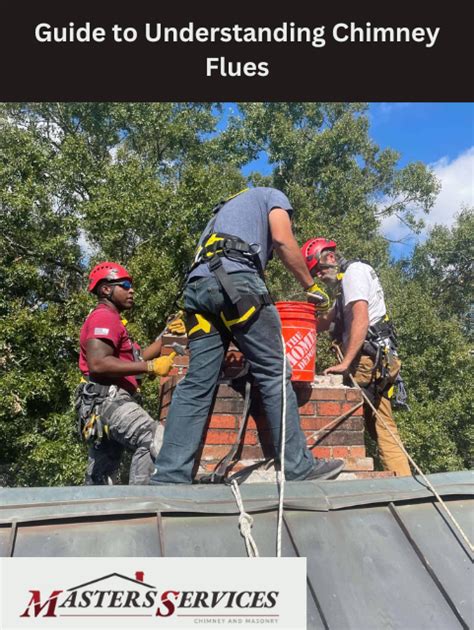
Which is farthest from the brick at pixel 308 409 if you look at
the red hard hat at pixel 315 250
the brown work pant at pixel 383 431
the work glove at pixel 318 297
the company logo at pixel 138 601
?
the company logo at pixel 138 601

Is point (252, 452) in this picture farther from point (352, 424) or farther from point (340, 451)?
point (352, 424)

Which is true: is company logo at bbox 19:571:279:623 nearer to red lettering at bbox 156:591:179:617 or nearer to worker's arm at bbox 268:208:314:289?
red lettering at bbox 156:591:179:617

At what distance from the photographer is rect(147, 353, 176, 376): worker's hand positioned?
11.8 feet

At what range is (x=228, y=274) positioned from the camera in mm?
2801

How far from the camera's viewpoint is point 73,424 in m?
11.2

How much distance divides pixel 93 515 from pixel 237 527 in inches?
18.3

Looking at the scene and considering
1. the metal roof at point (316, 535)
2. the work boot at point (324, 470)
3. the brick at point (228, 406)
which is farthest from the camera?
the brick at point (228, 406)

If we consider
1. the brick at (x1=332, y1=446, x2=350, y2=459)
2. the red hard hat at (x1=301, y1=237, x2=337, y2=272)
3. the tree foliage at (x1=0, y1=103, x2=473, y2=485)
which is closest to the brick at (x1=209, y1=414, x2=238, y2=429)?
the brick at (x1=332, y1=446, x2=350, y2=459)

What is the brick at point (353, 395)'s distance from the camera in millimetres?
3605

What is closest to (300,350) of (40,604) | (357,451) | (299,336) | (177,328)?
(299,336)

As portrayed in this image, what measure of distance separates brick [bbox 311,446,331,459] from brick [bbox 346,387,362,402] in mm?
346

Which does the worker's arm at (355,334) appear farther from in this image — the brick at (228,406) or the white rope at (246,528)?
the white rope at (246,528)

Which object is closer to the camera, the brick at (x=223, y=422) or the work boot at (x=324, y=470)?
the work boot at (x=324, y=470)

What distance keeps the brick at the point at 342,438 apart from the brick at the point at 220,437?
48 centimetres
